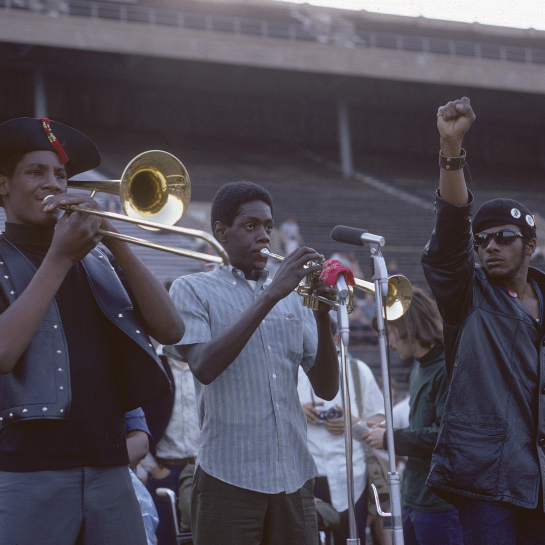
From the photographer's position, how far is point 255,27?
26.4 meters

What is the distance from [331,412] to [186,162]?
17928mm

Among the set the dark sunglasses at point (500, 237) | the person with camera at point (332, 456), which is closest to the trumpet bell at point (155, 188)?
the dark sunglasses at point (500, 237)

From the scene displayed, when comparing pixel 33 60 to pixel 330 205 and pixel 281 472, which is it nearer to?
pixel 330 205

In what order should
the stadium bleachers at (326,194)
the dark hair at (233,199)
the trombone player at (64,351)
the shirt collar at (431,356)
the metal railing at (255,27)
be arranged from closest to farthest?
1. the trombone player at (64,351)
2. the dark hair at (233,199)
3. the shirt collar at (431,356)
4. the stadium bleachers at (326,194)
5. the metal railing at (255,27)

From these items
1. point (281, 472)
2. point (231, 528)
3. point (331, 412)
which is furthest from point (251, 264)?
point (331, 412)

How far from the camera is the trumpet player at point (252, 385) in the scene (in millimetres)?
2762

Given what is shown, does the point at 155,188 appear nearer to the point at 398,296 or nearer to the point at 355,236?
the point at 355,236

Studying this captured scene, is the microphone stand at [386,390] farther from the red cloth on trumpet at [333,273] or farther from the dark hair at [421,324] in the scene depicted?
the dark hair at [421,324]

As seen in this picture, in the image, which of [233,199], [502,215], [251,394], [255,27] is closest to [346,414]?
[251,394]

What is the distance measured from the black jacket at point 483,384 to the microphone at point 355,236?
306 mm

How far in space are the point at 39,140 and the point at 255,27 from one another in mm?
25304

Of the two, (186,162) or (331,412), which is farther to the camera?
(186,162)

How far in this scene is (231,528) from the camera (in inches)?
106

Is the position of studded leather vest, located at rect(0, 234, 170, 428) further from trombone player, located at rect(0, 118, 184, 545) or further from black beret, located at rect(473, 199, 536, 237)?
black beret, located at rect(473, 199, 536, 237)
